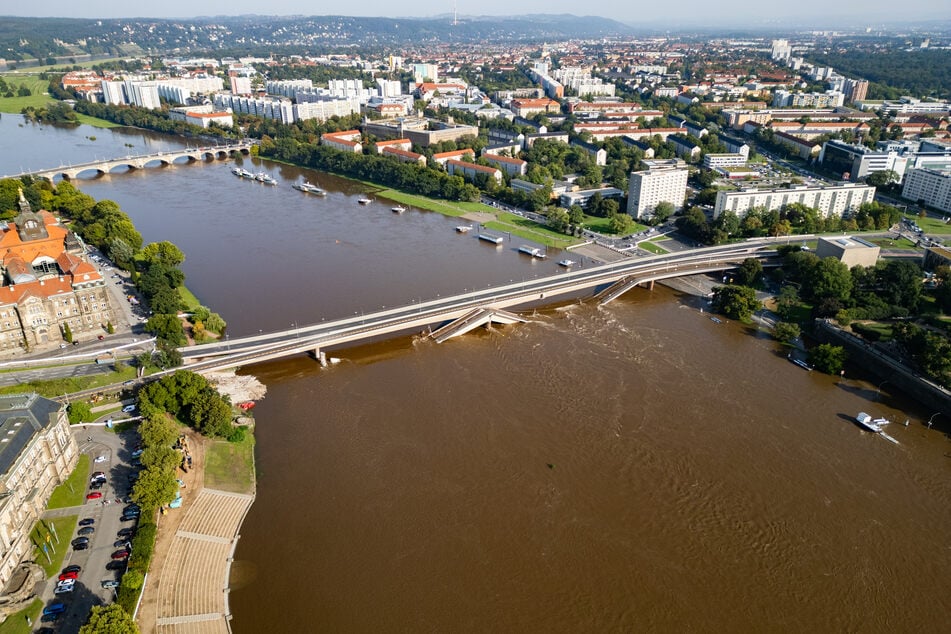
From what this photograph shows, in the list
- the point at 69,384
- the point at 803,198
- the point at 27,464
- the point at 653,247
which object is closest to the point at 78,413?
the point at 69,384

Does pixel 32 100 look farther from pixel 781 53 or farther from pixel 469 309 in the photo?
pixel 781 53

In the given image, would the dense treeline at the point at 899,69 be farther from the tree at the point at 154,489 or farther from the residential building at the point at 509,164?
the tree at the point at 154,489

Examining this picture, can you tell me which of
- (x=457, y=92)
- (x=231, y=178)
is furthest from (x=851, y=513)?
(x=457, y=92)

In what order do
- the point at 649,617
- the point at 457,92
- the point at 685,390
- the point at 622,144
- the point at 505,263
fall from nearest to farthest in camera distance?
the point at 649,617
the point at 685,390
the point at 505,263
the point at 622,144
the point at 457,92

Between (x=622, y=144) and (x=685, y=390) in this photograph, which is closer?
(x=685, y=390)

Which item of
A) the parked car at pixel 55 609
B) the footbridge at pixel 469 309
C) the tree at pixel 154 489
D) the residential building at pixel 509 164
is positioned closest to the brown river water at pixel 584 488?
the footbridge at pixel 469 309

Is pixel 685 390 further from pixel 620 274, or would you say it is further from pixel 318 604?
pixel 318 604
